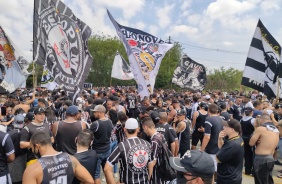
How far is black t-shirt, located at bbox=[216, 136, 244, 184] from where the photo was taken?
4871 millimetres

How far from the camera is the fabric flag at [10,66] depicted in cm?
870

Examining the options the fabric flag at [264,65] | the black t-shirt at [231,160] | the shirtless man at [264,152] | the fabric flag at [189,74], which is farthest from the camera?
the fabric flag at [189,74]

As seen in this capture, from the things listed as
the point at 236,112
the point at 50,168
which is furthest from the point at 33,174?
the point at 236,112

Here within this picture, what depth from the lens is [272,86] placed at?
9.75m

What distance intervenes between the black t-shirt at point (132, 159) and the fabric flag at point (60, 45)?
325 centimetres

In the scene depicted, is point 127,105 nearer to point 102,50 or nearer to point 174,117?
point 174,117

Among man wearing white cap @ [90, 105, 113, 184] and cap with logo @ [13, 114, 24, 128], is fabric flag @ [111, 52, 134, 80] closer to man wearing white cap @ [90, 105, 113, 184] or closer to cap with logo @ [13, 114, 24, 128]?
man wearing white cap @ [90, 105, 113, 184]

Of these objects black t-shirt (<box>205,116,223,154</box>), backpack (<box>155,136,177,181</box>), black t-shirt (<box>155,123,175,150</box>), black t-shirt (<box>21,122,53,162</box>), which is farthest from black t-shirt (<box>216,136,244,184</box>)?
black t-shirt (<box>21,122,53,162</box>)

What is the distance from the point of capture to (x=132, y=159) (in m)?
4.10

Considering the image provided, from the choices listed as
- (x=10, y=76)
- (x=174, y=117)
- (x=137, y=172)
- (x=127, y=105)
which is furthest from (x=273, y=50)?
(x=10, y=76)

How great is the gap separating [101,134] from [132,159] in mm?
2284

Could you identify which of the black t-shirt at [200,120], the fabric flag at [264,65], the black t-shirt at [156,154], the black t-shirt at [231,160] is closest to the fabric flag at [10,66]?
the black t-shirt at [200,120]

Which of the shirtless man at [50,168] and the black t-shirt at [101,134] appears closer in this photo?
the shirtless man at [50,168]

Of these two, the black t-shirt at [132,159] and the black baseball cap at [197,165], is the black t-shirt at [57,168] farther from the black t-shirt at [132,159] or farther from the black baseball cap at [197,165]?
the black baseball cap at [197,165]
